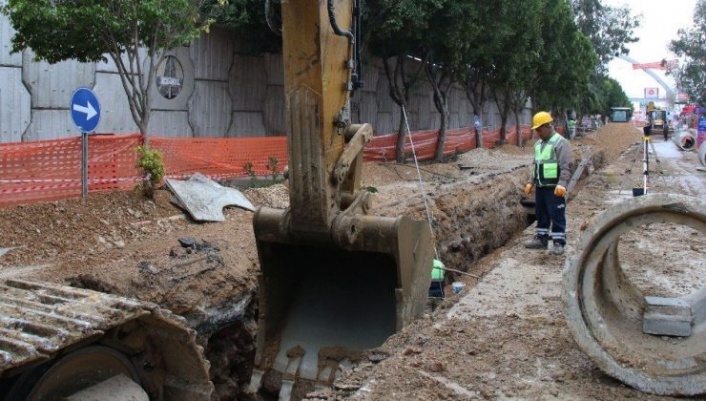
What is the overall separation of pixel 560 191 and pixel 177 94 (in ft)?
33.9

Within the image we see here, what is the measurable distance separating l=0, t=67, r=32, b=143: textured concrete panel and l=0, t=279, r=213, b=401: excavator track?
27.9 ft

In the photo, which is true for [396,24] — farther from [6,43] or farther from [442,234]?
[6,43]

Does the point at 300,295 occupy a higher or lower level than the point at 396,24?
lower

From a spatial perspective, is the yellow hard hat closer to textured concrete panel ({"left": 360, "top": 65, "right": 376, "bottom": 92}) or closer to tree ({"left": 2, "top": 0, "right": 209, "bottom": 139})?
tree ({"left": 2, "top": 0, "right": 209, "bottom": 139})

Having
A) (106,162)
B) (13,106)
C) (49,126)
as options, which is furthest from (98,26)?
(49,126)

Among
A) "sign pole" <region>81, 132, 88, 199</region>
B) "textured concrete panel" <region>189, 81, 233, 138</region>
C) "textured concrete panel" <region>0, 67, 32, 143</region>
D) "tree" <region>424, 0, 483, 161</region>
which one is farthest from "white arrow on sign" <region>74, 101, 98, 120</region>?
"tree" <region>424, 0, 483, 161</region>

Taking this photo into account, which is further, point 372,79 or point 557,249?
point 372,79

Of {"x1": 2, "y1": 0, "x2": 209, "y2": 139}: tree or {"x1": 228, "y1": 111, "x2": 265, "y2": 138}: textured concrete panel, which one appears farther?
{"x1": 228, "y1": 111, "x2": 265, "y2": 138}: textured concrete panel

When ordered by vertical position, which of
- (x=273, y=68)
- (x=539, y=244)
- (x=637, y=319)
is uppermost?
(x=273, y=68)

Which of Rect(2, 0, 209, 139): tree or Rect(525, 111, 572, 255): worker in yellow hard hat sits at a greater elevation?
Rect(2, 0, 209, 139): tree

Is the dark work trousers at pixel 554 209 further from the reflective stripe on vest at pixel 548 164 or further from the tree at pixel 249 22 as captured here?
the tree at pixel 249 22

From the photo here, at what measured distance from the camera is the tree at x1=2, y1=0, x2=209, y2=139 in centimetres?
938

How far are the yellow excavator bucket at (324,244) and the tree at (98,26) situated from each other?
16.0 feet

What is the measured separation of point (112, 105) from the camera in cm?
1396
